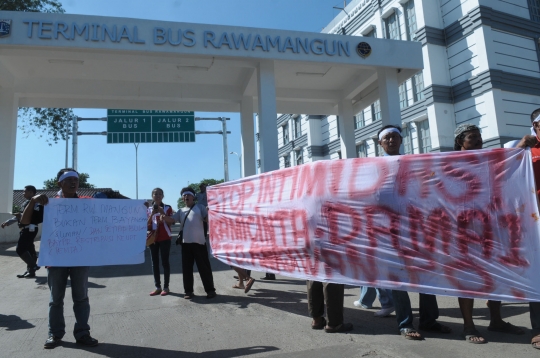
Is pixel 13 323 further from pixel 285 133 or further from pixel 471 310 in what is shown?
pixel 285 133

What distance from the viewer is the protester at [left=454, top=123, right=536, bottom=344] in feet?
12.4

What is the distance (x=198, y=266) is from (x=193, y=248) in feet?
0.94

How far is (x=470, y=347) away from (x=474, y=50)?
51.3 ft

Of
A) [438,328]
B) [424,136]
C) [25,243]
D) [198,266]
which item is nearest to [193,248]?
[198,266]

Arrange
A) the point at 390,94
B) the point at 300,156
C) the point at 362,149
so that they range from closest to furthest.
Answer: the point at 390,94 < the point at 362,149 < the point at 300,156

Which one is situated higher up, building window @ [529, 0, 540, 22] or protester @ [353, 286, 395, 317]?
building window @ [529, 0, 540, 22]

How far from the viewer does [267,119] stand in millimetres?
10727

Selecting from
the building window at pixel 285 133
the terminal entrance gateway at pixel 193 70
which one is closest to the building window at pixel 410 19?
the terminal entrance gateway at pixel 193 70

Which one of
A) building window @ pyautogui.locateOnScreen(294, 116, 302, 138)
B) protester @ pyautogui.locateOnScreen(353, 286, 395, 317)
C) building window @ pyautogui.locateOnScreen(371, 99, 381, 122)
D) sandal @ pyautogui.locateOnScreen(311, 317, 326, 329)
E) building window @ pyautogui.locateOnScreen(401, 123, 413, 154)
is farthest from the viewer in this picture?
building window @ pyautogui.locateOnScreen(294, 116, 302, 138)

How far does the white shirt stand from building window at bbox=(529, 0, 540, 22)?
18.3 metres

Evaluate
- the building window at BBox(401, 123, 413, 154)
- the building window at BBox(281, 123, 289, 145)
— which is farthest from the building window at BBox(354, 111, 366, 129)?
the building window at BBox(281, 123, 289, 145)

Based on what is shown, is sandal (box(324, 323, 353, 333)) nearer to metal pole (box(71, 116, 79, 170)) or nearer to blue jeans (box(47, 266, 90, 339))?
blue jeans (box(47, 266, 90, 339))

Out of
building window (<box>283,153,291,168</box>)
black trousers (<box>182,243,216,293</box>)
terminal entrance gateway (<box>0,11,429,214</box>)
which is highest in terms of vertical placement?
building window (<box>283,153,291,168</box>)

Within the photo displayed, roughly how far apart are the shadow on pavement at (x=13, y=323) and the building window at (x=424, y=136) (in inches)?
627
